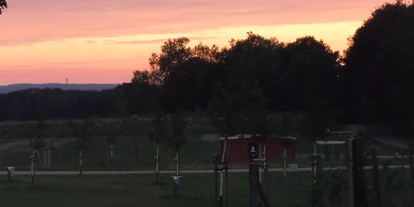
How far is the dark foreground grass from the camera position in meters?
22.7

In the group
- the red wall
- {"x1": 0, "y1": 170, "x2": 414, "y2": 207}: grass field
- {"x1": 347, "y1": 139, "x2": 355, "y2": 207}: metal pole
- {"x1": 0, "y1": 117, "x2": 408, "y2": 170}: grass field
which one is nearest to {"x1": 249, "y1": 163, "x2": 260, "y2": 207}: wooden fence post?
{"x1": 347, "y1": 139, "x2": 355, "y2": 207}: metal pole

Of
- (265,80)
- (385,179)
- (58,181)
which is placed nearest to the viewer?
(385,179)

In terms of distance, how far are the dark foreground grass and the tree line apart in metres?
3.14

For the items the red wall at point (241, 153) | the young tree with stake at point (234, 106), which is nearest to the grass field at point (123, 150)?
the red wall at point (241, 153)

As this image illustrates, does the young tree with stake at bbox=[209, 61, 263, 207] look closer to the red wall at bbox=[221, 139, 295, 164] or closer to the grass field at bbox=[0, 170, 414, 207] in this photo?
the grass field at bbox=[0, 170, 414, 207]

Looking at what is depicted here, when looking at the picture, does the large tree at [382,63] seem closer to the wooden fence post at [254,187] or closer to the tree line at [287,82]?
the tree line at [287,82]

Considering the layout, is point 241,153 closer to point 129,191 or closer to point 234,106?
point 129,191

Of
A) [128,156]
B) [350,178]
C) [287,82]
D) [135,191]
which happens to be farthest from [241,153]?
[350,178]

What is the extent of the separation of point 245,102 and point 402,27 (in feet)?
131

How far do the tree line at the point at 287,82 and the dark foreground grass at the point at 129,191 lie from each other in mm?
3144

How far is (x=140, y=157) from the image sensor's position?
48.3m

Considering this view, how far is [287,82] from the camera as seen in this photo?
74.9 metres

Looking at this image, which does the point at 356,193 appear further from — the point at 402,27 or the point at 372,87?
the point at 372,87

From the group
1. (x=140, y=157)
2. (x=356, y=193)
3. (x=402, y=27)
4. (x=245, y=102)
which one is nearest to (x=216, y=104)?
(x=245, y=102)
